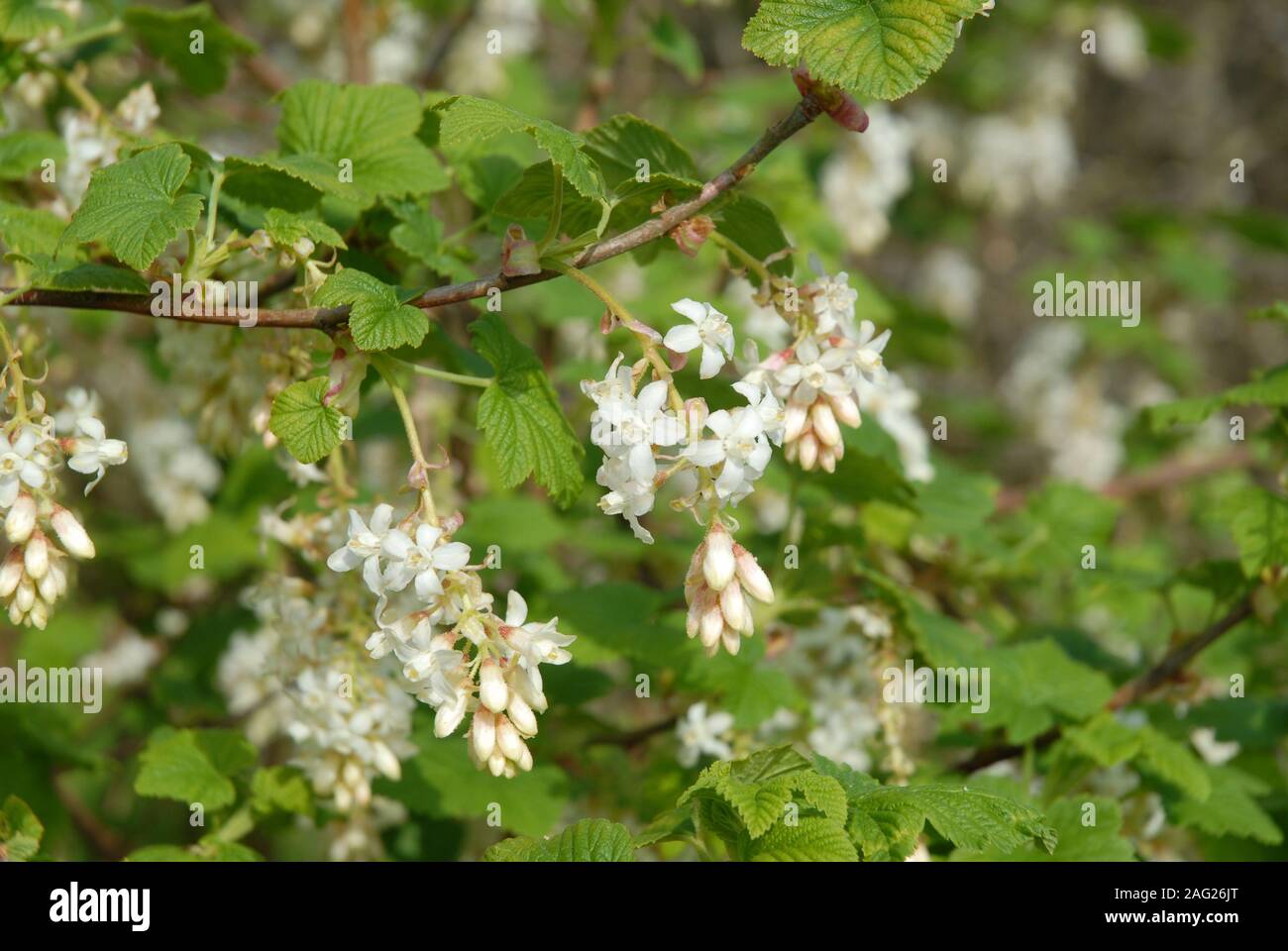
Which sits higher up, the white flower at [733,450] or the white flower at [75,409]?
the white flower at [75,409]

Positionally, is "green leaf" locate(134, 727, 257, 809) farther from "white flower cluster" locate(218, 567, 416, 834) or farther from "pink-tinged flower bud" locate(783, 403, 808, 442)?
"pink-tinged flower bud" locate(783, 403, 808, 442)

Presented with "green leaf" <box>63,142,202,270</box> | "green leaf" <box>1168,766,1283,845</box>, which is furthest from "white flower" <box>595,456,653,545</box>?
"green leaf" <box>1168,766,1283,845</box>

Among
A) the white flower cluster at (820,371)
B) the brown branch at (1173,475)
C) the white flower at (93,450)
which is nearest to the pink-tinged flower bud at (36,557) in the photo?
the white flower at (93,450)

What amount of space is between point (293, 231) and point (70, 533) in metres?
0.56

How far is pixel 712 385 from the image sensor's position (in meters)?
2.58

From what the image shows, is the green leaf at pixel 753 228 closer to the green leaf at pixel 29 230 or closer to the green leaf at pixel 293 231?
the green leaf at pixel 293 231

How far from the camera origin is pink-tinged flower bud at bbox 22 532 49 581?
1858mm

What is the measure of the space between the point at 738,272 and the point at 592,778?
4.54ft

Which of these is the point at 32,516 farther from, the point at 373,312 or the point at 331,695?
the point at 331,695

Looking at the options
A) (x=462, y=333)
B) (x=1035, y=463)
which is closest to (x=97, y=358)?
(x=462, y=333)

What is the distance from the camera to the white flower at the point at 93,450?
6.53 ft

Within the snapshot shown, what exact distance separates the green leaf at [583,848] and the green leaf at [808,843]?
0.70 feet

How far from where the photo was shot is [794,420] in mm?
2006

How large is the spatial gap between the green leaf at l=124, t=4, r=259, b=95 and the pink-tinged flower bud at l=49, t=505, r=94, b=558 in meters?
1.41
